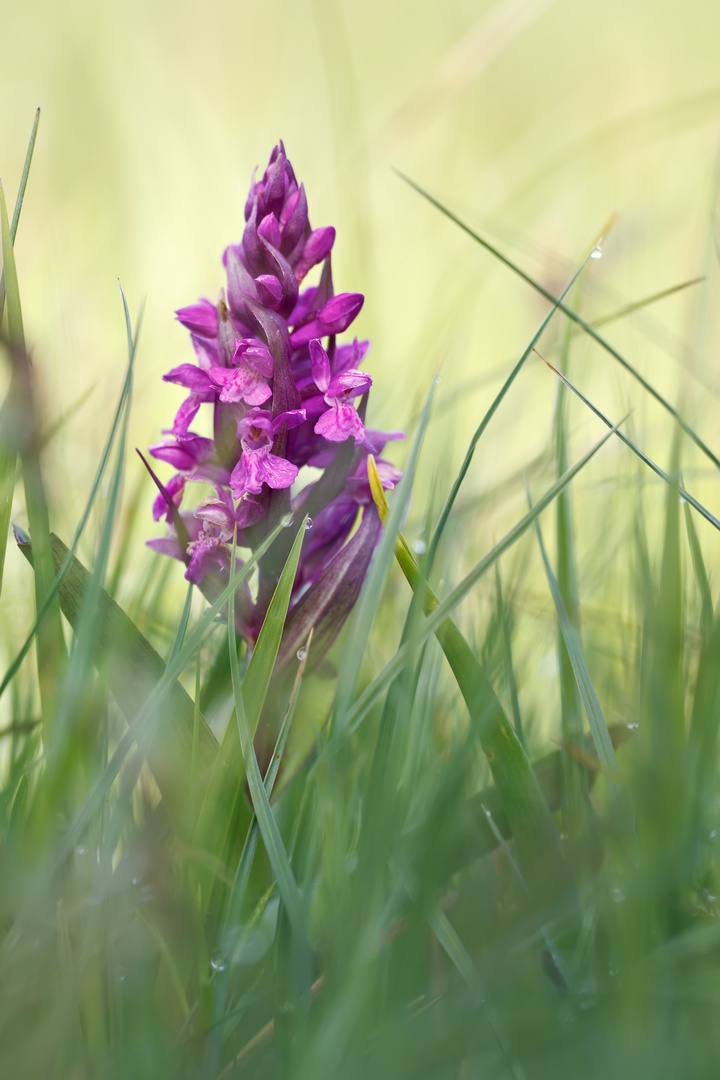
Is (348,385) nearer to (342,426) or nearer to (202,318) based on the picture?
(342,426)

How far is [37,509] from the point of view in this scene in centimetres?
56

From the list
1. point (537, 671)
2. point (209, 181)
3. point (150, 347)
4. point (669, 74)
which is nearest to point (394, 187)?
point (209, 181)

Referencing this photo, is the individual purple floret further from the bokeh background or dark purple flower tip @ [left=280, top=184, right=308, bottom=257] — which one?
the bokeh background

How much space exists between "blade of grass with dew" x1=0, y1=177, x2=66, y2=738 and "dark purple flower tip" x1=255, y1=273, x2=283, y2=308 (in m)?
0.22

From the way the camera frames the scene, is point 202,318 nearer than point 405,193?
Yes

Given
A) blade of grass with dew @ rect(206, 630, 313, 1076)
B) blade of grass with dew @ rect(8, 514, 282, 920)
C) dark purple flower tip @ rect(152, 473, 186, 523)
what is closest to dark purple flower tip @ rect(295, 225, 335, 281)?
Answer: dark purple flower tip @ rect(152, 473, 186, 523)

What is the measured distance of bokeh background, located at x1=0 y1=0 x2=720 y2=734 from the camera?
1.27 m

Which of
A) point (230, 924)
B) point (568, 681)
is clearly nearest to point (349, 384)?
point (568, 681)

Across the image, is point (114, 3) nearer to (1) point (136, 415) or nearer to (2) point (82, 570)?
(1) point (136, 415)

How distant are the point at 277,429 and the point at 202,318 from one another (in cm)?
17

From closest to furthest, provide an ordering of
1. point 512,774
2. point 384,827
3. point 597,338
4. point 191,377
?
1. point 384,827
2. point 512,774
3. point 597,338
4. point 191,377

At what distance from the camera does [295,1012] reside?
0.42 metres

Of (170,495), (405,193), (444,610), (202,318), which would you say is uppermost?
(405,193)

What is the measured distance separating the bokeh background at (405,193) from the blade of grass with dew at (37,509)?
0.16 meters
